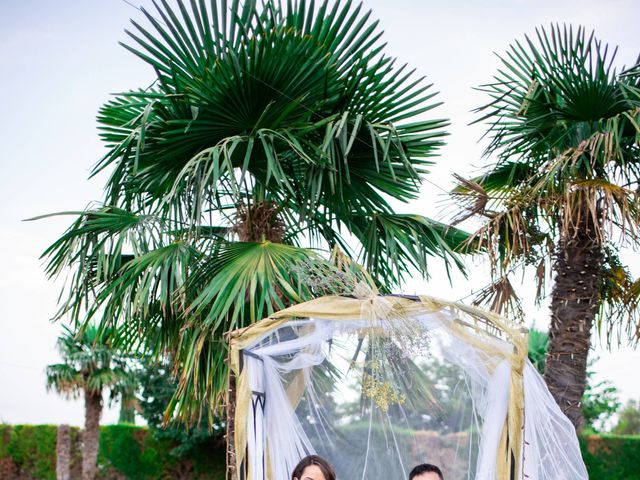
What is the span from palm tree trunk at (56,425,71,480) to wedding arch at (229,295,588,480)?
14.8 meters

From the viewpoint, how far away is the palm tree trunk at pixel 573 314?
23.1ft

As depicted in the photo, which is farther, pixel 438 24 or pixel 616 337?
pixel 438 24

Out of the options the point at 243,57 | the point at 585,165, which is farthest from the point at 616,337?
the point at 243,57

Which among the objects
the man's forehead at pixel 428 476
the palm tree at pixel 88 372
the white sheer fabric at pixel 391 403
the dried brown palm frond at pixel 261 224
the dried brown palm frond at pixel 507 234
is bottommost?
the man's forehead at pixel 428 476

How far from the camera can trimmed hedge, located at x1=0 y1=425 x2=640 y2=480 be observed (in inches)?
605

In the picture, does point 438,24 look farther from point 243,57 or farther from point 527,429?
point 527,429

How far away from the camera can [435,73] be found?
729 centimetres

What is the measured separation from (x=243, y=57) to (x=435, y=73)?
6.11 ft

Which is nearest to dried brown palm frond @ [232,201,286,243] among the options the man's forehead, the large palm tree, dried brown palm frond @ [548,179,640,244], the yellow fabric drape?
the large palm tree

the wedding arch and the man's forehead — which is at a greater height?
the wedding arch

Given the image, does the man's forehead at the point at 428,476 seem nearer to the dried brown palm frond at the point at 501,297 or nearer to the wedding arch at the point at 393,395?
the wedding arch at the point at 393,395

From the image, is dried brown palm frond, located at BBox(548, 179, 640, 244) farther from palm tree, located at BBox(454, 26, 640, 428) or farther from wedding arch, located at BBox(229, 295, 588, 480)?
wedding arch, located at BBox(229, 295, 588, 480)

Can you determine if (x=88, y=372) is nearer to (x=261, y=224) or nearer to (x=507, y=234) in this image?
(x=261, y=224)

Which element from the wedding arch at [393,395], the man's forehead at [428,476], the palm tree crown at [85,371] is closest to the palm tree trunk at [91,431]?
the palm tree crown at [85,371]
